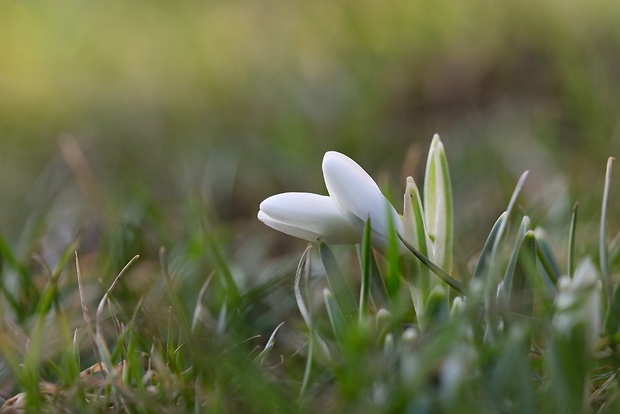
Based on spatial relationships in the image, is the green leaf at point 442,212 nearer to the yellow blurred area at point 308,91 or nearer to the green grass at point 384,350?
the green grass at point 384,350

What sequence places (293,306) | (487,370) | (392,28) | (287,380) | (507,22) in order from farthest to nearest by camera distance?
(392,28) → (507,22) → (293,306) → (287,380) → (487,370)

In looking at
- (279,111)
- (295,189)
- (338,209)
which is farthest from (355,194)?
(279,111)

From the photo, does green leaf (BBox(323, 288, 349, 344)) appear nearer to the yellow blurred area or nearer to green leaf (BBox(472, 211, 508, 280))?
green leaf (BBox(472, 211, 508, 280))

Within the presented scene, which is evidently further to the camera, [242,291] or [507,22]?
[507,22]

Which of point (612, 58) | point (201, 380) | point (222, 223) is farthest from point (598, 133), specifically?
point (201, 380)

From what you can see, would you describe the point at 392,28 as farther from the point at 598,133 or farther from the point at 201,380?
the point at 201,380

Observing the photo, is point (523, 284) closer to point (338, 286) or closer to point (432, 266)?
point (432, 266)
